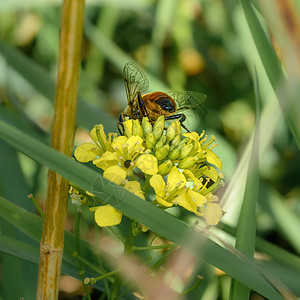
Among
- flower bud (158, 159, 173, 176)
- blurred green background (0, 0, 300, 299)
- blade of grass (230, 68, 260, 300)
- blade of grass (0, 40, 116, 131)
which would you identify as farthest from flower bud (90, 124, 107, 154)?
blurred green background (0, 0, 300, 299)

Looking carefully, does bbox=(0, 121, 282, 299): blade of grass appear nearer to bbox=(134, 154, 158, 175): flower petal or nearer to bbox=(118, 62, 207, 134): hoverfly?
bbox=(134, 154, 158, 175): flower petal

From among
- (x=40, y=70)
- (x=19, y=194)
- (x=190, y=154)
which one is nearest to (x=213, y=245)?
(x=190, y=154)

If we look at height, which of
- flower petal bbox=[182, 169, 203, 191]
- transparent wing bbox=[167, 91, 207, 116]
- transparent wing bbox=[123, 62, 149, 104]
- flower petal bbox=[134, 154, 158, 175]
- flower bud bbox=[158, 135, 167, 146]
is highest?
transparent wing bbox=[123, 62, 149, 104]

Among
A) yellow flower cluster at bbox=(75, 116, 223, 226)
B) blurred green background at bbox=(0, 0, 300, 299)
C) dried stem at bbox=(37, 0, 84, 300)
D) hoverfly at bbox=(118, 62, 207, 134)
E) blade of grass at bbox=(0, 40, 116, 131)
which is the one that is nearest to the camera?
A: dried stem at bbox=(37, 0, 84, 300)

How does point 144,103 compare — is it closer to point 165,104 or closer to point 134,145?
point 165,104

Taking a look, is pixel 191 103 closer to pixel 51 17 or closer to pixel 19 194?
pixel 19 194

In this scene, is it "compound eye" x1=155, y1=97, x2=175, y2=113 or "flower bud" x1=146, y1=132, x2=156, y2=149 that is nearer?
"flower bud" x1=146, y1=132, x2=156, y2=149
